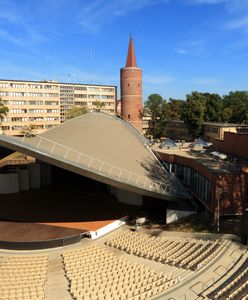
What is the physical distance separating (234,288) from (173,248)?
679 cm

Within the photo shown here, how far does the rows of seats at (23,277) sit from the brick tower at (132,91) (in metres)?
46.9

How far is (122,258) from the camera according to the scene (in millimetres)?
21234

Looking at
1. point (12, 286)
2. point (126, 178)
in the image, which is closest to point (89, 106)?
point (126, 178)

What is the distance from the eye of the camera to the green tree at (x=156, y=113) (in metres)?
72.1

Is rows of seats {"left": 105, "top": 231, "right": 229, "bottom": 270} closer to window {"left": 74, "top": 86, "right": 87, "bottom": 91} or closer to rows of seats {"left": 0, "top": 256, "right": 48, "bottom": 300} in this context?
rows of seats {"left": 0, "top": 256, "right": 48, "bottom": 300}

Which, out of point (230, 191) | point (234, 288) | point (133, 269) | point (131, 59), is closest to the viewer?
point (234, 288)

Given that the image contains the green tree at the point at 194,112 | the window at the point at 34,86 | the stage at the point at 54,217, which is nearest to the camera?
the stage at the point at 54,217

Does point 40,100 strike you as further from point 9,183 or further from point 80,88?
point 9,183

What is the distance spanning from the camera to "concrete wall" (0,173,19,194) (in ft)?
120

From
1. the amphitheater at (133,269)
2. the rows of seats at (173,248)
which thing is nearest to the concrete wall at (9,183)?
the amphitheater at (133,269)

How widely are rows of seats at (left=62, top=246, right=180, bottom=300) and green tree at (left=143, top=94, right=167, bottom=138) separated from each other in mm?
52263

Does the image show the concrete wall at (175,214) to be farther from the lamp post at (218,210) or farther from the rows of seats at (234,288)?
the rows of seats at (234,288)

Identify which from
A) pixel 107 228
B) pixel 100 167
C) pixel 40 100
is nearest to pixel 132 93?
pixel 40 100

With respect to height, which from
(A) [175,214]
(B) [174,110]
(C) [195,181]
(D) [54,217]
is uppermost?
(B) [174,110]
